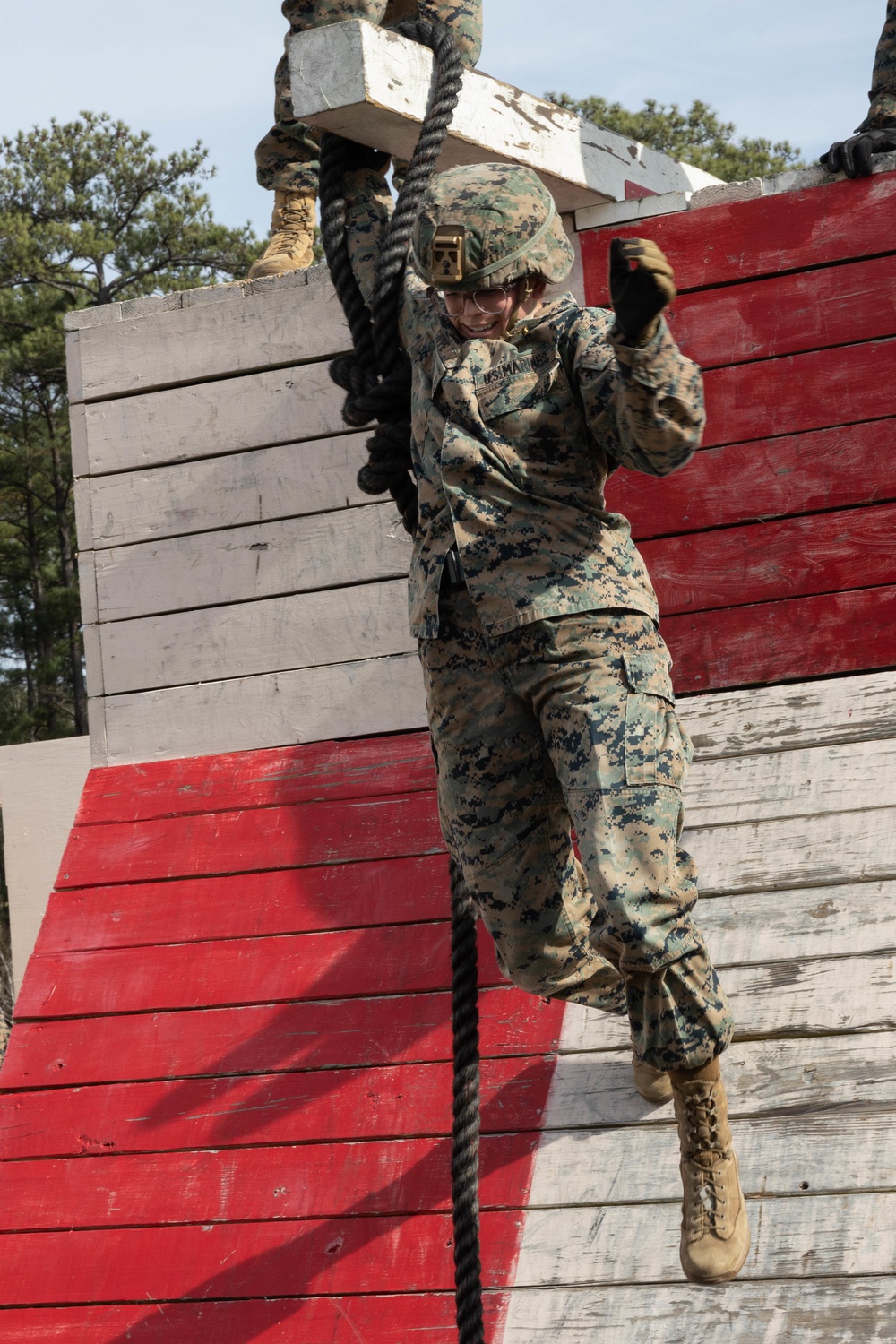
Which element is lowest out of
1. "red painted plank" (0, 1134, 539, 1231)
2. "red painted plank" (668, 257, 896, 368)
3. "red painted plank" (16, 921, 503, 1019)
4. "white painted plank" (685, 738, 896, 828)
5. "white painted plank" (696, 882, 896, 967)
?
"red painted plank" (0, 1134, 539, 1231)

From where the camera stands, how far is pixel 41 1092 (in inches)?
151

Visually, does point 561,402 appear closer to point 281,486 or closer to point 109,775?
point 281,486

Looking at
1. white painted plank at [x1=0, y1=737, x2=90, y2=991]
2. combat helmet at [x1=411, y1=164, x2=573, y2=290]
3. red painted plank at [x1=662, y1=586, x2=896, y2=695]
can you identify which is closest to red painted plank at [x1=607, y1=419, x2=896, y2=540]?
red painted plank at [x1=662, y1=586, x2=896, y2=695]

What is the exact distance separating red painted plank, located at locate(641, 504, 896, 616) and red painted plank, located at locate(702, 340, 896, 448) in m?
0.25

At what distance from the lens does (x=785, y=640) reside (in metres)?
3.93

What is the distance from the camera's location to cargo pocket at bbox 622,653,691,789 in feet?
8.57

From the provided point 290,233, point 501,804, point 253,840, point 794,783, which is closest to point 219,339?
point 290,233

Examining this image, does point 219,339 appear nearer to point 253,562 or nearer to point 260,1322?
point 253,562

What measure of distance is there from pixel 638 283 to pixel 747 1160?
1.65 metres

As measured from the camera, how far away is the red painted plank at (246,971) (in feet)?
12.1

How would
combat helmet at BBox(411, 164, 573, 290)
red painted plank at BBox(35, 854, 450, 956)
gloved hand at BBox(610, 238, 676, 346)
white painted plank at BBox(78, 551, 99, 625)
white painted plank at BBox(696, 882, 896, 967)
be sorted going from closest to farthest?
gloved hand at BBox(610, 238, 676, 346) < combat helmet at BBox(411, 164, 573, 290) < white painted plank at BBox(696, 882, 896, 967) < red painted plank at BBox(35, 854, 450, 956) < white painted plank at BBox(78, 551, 99, 625)

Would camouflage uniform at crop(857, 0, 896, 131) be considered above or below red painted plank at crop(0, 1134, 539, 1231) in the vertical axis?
above

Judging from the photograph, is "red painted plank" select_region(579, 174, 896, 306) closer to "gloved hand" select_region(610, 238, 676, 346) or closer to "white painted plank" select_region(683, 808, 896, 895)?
"white painted plank" select_region(683, 808, 896, 895)

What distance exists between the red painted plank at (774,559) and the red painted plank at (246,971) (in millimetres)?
1046
